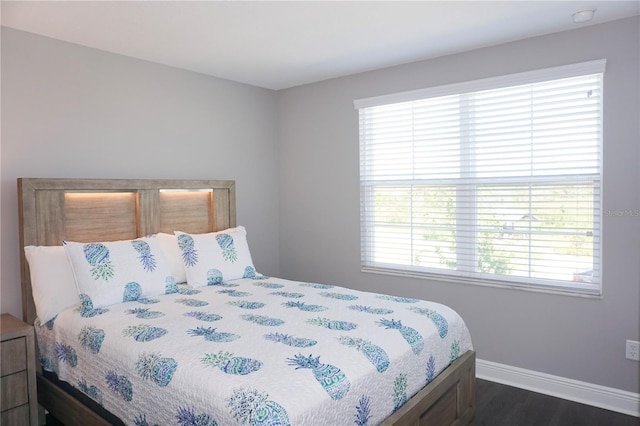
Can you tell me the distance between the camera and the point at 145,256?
2.96m

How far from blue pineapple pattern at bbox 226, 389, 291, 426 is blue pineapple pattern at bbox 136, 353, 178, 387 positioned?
37 cm

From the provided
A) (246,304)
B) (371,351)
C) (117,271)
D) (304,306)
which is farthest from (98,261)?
(371,351)

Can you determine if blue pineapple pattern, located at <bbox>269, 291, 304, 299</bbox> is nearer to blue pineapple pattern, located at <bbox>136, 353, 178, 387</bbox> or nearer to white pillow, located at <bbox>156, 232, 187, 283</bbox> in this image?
A: white pillow, located at <bbox>156, 232, 187, 283</bbox>

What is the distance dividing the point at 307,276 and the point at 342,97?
1.80 meters

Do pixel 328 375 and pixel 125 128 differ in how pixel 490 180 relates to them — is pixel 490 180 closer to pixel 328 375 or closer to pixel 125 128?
pixel 328 375

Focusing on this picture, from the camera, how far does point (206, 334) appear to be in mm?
2166

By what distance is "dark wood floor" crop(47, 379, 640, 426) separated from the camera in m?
2.69

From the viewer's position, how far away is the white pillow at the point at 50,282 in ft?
8.73

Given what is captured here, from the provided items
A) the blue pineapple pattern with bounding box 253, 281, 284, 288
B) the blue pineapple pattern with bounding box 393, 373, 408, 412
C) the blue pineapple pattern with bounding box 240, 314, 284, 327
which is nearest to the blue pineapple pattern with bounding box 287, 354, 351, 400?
the blue pineapple pattern with bounding box 393, 373, 408, 412

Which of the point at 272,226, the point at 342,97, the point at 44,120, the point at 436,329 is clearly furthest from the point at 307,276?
the point at 44,120

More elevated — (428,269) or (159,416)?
(428,269)

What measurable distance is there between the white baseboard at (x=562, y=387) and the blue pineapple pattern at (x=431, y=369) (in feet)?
4.23

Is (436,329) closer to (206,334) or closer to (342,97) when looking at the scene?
(206,334)

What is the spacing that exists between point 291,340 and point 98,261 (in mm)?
1416
